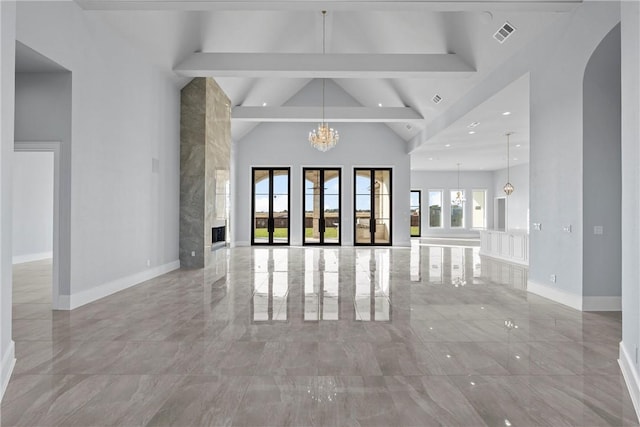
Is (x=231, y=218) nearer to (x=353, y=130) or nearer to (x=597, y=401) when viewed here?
(x=353, y=130)

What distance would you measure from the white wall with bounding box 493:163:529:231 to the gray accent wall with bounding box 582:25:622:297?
1215 centimetres

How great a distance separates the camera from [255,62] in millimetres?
7441

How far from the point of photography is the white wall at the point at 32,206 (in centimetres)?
923

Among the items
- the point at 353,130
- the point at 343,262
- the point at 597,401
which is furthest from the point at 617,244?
the point at 353,130

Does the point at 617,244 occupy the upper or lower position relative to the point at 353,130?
lower

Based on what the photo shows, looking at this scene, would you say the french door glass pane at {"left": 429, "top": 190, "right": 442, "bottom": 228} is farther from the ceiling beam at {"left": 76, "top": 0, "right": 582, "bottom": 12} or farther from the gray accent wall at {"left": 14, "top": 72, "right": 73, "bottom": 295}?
the gray accent wall at {"left": 14, "top": 72, "right": 73, "bottom": 295}

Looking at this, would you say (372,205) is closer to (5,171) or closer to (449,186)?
(449,186)

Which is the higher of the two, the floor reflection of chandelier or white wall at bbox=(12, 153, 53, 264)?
white wall at bbox=(12, 153, 53, 264)

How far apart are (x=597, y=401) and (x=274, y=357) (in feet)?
7.26

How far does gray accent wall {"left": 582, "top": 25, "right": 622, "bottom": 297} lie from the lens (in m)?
4.70

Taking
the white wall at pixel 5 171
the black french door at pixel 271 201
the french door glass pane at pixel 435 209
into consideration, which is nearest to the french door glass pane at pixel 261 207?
the black french door at pixel 271 201

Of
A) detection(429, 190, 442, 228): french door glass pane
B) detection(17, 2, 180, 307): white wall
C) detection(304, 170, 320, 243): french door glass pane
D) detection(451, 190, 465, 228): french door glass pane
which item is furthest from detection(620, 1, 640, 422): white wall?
detection(451, 190, 465, 228): french door glass pane

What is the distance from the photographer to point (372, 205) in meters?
14.4

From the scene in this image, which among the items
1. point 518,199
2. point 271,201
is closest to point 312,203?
point 271,201
